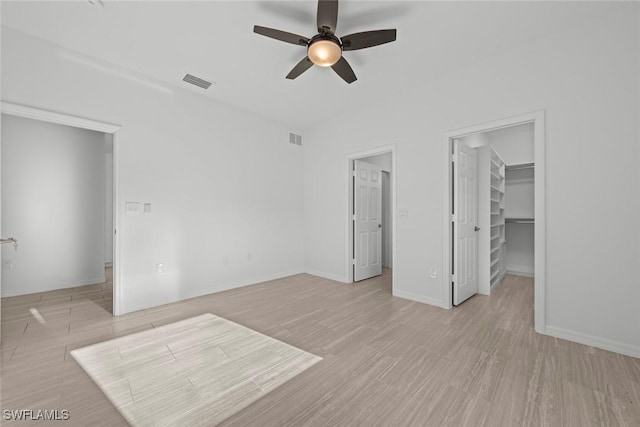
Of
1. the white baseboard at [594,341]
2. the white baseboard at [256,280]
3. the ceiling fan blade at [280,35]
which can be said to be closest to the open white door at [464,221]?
the white baseboard at [594,341]

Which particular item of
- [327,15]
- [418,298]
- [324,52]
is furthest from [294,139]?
[418,298]

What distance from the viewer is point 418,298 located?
12.6 feet

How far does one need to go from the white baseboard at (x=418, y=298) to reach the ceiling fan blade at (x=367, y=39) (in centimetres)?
318

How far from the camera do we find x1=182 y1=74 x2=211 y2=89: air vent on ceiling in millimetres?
3663

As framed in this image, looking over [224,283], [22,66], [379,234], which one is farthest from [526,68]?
[22,66]

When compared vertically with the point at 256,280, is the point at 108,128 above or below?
above

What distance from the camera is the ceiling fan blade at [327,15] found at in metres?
2.07

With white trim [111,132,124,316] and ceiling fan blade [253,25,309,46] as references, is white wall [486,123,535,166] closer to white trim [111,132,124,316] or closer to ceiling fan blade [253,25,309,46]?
ceiling fan blade [253,25,309,46]

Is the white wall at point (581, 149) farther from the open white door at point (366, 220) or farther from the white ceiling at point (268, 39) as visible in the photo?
the open white door at point (366, 220)

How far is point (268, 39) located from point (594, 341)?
173 inches

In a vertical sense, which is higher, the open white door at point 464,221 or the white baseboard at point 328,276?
the open white door at point 464,221

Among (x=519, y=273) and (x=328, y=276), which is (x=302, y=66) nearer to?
(x=328, y=276)

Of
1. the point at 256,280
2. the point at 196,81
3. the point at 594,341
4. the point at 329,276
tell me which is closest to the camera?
the point at 594,341

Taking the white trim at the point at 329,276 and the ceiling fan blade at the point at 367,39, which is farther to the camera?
the white trim at the point at 329,276
